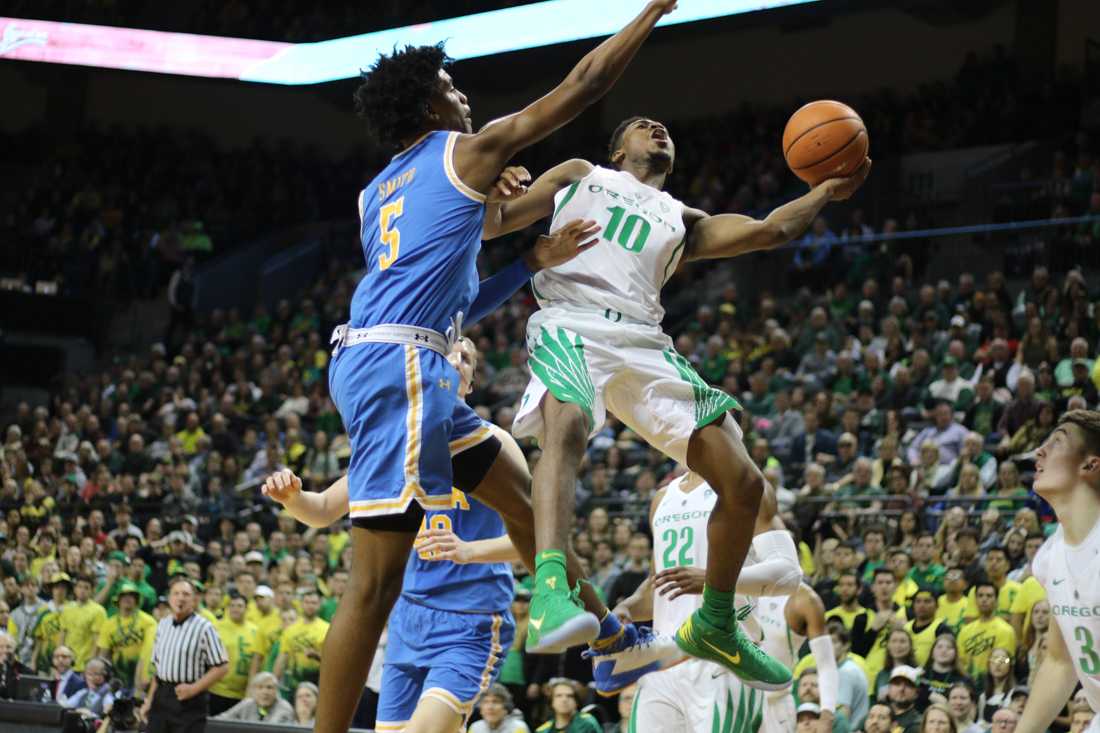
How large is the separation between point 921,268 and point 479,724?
30.3 feet

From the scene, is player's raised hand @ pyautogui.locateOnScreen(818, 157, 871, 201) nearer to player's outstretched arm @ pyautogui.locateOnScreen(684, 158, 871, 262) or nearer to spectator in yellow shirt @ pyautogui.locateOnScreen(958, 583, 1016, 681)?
player's outstretched arm @ pyautogui.locateOnScreen(684, 158, 871, 262)

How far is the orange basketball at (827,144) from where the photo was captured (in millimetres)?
5215

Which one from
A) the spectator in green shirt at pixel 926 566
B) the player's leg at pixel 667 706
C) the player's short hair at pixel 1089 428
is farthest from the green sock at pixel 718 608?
the spectator in green shirt at pixel 926 566

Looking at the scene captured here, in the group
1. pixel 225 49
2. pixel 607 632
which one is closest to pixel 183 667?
pixel 607 632

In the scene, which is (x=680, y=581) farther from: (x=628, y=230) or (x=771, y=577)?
(x=628, y=230)

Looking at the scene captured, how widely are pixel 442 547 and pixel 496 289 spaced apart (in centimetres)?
103

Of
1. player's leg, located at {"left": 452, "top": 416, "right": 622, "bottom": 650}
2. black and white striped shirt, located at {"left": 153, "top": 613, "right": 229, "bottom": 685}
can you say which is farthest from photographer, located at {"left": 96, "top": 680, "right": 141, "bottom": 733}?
player's leg, located at {"left": 452, "top": 416, "right": 622, "bottom": 650}

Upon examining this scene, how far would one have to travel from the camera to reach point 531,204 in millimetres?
4934

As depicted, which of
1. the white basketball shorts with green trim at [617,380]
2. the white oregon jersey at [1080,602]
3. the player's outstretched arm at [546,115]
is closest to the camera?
the player's outstretched arm at [546,115]

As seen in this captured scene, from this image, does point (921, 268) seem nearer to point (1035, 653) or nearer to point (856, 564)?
point (856, 564)

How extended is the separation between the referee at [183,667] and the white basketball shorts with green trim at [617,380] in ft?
21.0

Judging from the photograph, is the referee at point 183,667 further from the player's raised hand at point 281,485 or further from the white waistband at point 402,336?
the white waistband at point 402,336

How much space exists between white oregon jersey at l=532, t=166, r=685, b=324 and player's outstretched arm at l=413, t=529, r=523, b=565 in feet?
3.15

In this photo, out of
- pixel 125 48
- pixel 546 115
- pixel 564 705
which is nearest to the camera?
pixel 546 115
